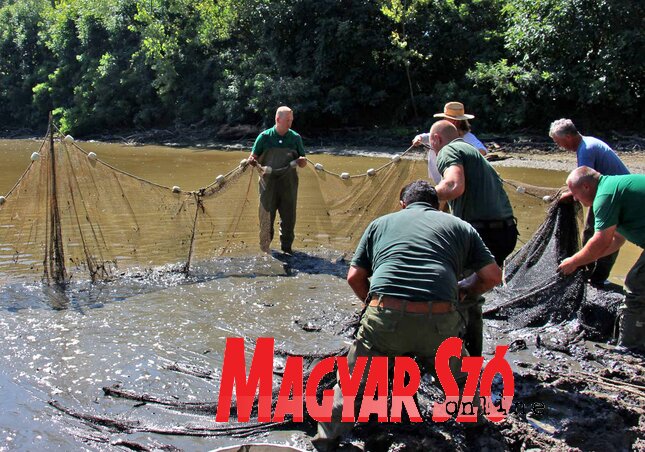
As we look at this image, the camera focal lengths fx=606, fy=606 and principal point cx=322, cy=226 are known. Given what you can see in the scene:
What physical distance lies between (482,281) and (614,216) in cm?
142

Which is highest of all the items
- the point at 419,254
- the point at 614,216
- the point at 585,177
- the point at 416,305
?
the point at 585,177

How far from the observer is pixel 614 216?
4.32 m

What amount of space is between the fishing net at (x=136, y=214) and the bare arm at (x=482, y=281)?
147 inches

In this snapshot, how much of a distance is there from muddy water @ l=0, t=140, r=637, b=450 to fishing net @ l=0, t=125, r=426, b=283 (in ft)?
1.43

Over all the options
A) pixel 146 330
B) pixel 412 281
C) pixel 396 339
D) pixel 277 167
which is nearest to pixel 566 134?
A: pixel 412 281

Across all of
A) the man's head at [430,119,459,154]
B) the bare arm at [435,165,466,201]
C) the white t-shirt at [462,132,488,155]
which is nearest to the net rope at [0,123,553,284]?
the white t-shirt at [462,132,488,155]

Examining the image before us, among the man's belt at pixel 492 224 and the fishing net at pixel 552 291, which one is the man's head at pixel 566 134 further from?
the man's belt at pixel 492 224

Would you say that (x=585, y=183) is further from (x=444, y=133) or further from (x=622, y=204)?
(x=444, y=133)

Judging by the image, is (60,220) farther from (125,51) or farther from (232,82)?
(125,51)

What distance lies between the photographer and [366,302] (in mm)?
3486

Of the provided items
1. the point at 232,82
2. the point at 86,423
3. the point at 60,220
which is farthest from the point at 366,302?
the point at 232,82

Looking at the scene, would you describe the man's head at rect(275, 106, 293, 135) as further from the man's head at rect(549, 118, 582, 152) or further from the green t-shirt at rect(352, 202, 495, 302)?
the green t-shirt at rect(352, 202, 495, 302)

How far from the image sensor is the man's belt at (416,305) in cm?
315

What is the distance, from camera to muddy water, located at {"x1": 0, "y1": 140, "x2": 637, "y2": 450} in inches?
157
